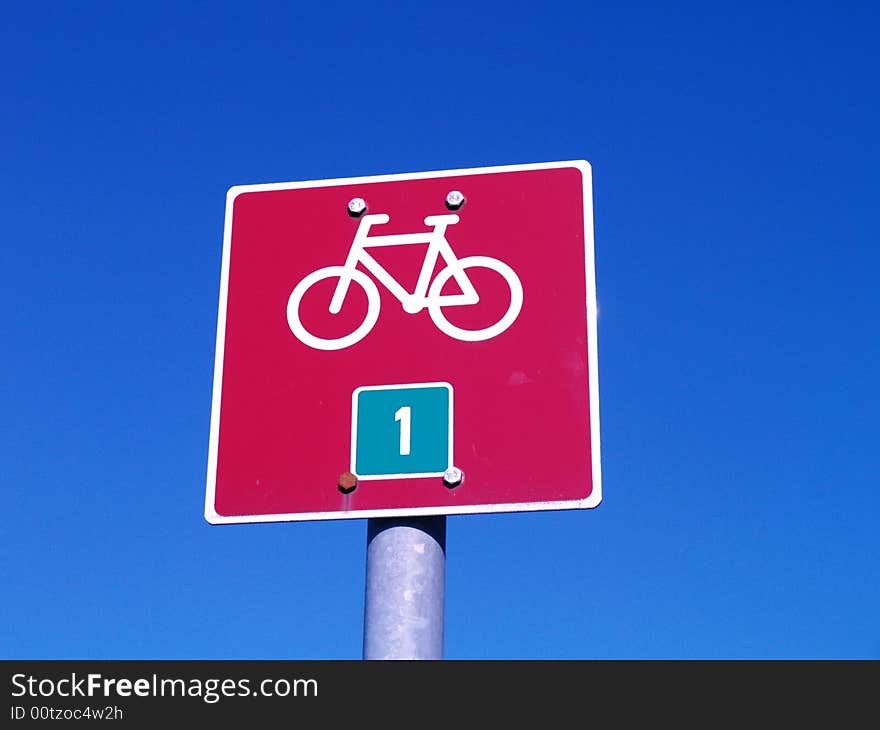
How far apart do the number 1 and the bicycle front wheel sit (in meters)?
0.20

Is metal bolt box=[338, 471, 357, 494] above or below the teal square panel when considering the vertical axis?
below

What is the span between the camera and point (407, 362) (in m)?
2.64

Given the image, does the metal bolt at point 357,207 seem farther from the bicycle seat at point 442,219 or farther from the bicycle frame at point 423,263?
the bicycle seat at point 442,219

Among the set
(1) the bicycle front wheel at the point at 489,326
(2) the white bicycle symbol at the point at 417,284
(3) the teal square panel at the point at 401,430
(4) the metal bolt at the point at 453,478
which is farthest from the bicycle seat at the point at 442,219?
(4) the metal bolt at the point at 453,478

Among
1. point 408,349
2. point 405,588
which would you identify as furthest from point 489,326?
point 405,588

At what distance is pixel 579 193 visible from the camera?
111 inches

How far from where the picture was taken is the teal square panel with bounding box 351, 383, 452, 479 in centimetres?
252

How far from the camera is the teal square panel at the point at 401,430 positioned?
2.52 metres

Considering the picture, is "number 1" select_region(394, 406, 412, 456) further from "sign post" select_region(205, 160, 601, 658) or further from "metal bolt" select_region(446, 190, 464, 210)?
"metal bolt" select_region(446, 190, 464, 210)

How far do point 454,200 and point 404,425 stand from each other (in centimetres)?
58

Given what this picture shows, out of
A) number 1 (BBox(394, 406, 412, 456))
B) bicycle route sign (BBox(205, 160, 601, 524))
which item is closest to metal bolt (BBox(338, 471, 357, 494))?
bicycle route sign (BBox(205, 160, 601, 524))

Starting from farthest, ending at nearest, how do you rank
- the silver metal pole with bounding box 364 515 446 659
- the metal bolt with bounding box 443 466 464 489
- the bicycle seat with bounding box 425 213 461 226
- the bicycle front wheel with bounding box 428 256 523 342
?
the bicycle seat with bounding box 425 213 461 226
the bicycle front wheel with bounding box 428 256 523 342
the metal bolt with bounding box 443 466 464 489
the silver metal pole with bounding box 364 515 446 659
